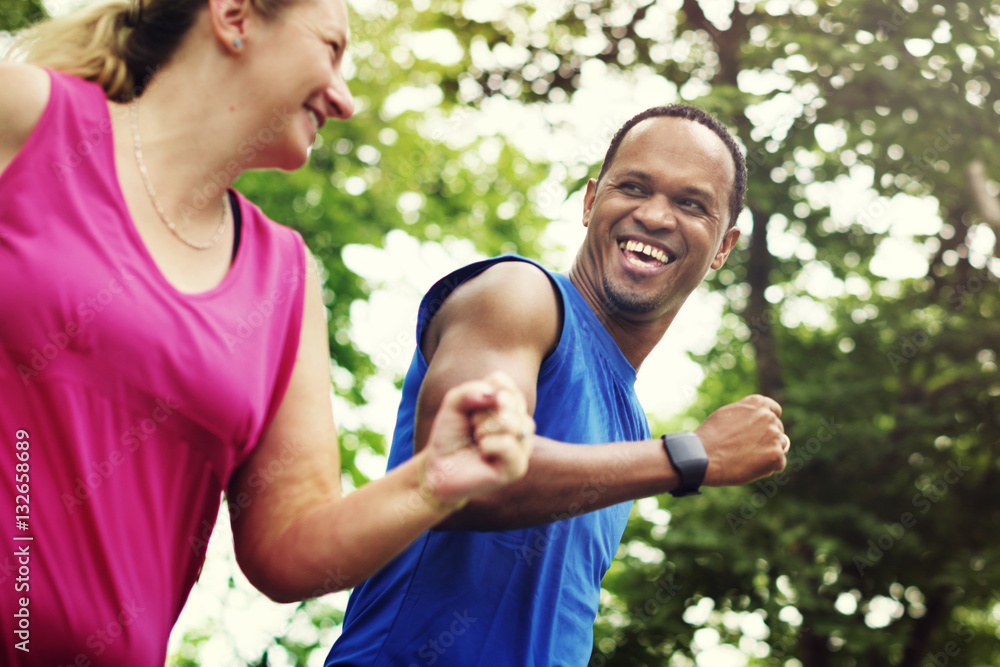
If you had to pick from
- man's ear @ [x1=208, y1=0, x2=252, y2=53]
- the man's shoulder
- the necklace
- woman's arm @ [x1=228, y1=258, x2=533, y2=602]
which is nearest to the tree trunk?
the man's shoulder

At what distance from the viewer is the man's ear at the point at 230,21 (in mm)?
1631

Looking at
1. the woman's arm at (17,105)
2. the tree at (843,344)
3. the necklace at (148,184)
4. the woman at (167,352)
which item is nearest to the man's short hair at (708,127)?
the woman at (167,352)

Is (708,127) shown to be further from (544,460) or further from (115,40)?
(115,40)

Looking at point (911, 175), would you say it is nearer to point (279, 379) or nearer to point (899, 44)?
point (899, 44)

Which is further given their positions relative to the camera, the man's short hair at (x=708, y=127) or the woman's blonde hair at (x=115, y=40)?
the man's short hair at (x=708, y=127)

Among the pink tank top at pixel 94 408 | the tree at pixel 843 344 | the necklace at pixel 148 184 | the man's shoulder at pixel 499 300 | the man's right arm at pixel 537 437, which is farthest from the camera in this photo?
the tree at pixel 843 344

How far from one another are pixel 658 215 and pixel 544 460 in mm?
992

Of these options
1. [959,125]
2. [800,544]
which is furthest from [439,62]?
[800,544]

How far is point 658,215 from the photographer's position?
8.64ft

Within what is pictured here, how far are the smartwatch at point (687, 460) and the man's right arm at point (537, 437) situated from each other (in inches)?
0.7

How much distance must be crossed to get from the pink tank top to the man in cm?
59

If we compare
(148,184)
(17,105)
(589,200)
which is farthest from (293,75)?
(589,200)

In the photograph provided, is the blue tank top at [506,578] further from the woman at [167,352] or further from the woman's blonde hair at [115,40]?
the woman's blonde hair at [115,40]

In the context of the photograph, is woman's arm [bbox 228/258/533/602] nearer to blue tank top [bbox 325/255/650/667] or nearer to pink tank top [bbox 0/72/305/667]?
pink tank top [bbox 0/72/305/667]
